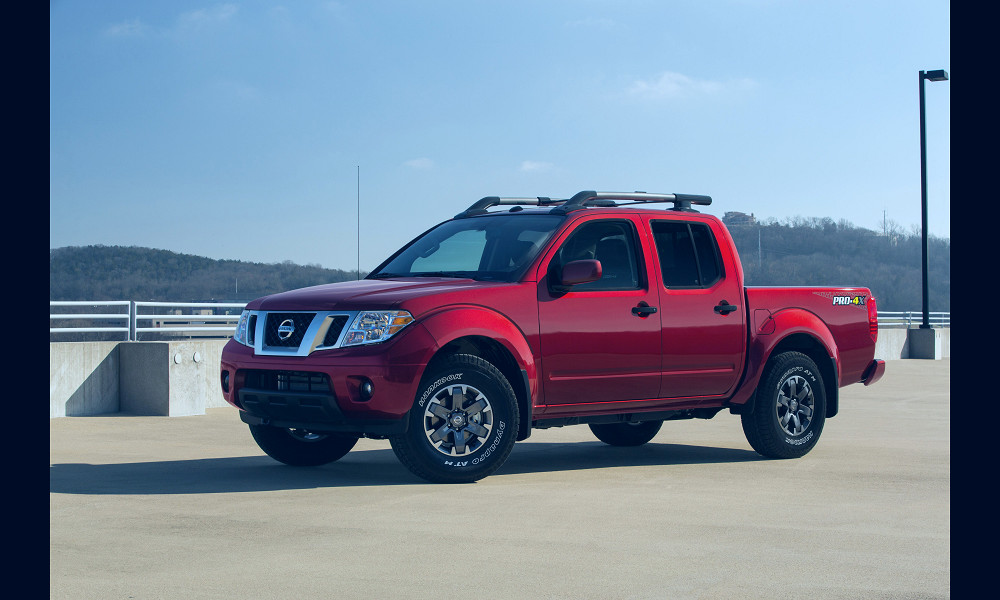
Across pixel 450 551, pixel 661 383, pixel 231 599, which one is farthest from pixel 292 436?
pixel 231 599

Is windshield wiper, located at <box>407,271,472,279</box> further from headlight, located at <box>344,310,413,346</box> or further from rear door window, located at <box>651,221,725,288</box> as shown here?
rear door window, located at <box>651,221,725,288</box>

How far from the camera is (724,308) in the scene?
9438mm

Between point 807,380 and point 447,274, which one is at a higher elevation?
point 447,274

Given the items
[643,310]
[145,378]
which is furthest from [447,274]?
[145,378]

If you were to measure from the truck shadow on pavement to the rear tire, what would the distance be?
125 mm

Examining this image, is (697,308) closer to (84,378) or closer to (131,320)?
(84,378)

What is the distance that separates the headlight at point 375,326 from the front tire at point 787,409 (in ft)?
11.5

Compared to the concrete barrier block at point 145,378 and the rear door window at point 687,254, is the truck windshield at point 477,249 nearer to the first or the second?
the rear door window at point 687,254

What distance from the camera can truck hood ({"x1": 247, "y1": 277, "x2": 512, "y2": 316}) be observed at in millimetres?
7836

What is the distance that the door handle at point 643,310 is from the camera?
8875 millimetres

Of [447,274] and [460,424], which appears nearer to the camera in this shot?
[460,424]

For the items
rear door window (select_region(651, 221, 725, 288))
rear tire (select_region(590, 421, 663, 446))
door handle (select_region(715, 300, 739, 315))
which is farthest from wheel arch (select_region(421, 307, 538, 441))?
rear tire (select_region(590, 421, 663, 446))

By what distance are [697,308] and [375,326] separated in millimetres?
2891

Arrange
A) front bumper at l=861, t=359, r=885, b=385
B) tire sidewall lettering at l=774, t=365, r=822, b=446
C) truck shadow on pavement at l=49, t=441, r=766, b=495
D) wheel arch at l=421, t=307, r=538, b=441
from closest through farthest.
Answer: wheel arch at l=421, t=307, r=538, b=441 → truck shadow on pavement at l=49, t=441, r=766, b=495 → tire sidewall lettering at l=774, t=365, r=822, b=446 → front bumper at l=861, t=359, r=885, b=385
